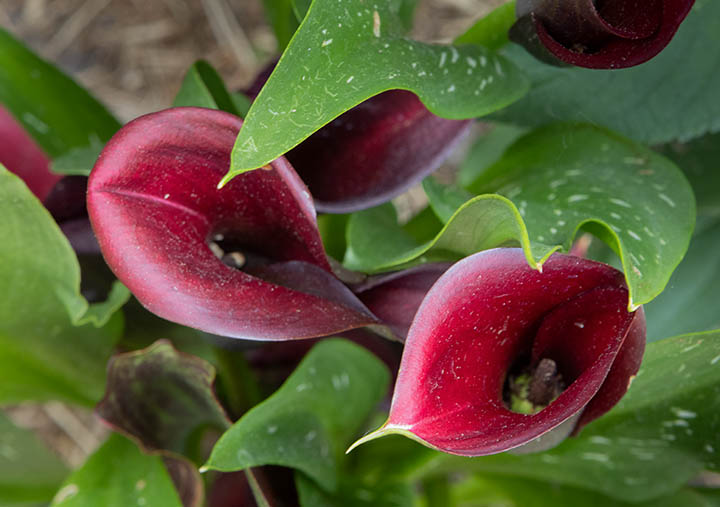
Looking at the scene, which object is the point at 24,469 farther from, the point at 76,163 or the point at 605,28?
the point at 605,28

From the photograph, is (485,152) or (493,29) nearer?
(493,29)

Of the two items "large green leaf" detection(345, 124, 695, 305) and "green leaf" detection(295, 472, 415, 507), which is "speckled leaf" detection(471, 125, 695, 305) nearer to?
"large green leaf" detection(345, 124, 695, 305)

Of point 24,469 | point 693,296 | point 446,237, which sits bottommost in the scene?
point 693,296

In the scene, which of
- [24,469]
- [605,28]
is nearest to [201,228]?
[605,28]

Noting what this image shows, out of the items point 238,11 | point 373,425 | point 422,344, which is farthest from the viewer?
point 238,11

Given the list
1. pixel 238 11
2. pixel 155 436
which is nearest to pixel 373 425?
pixel 155 436

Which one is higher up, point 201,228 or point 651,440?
point 201,228

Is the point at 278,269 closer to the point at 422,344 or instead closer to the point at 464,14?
the point at 422,344
